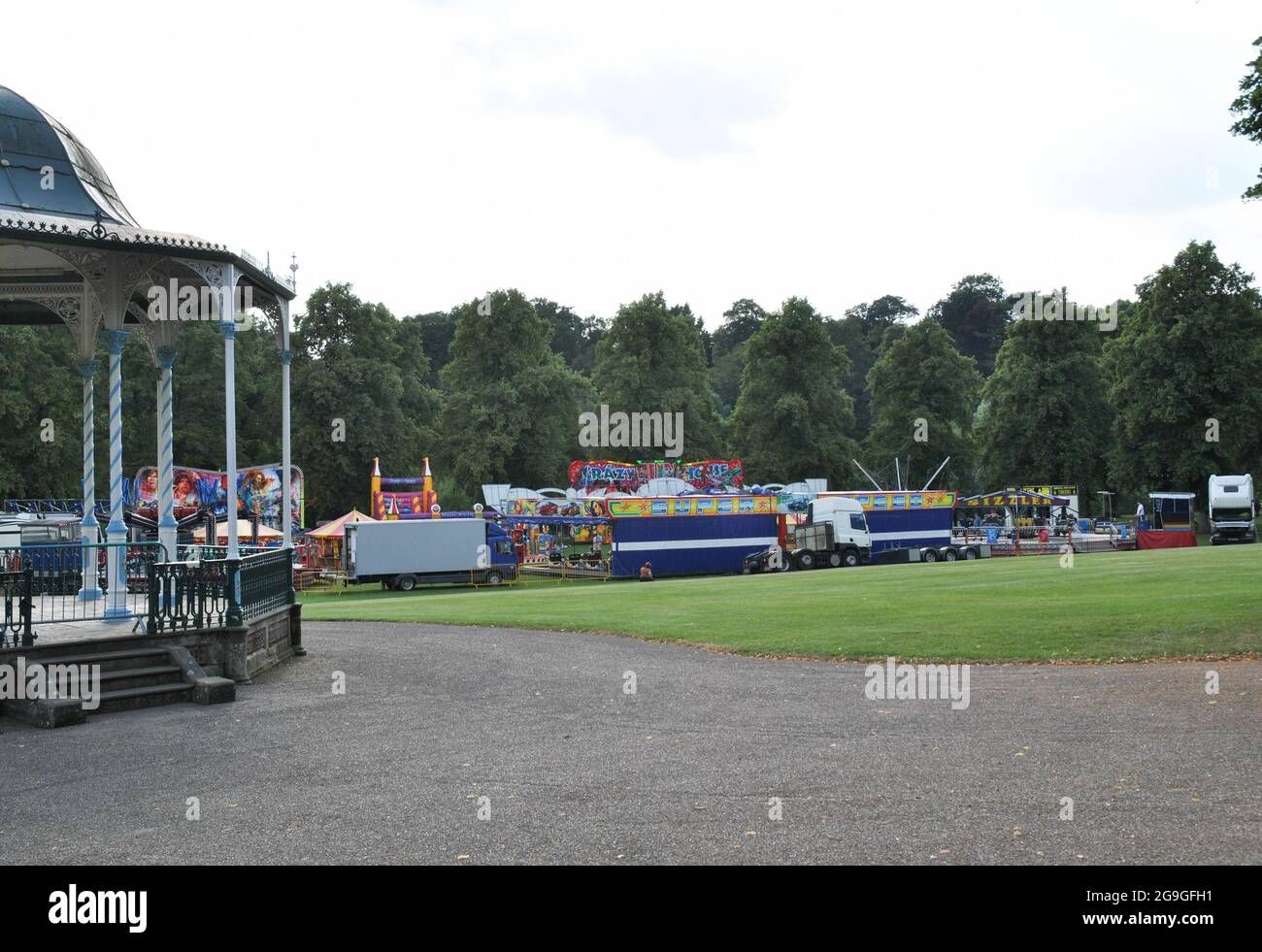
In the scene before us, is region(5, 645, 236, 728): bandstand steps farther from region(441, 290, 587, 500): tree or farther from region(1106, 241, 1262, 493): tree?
region(1106, 241, 1262, 493): tree

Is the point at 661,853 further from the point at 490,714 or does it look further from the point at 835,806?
the point at 490,714

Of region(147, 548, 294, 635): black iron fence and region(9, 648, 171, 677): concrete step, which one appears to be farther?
region(147, 548, 294, 635): black iron fence


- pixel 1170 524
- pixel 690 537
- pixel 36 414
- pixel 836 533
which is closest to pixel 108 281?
pixel 690 537

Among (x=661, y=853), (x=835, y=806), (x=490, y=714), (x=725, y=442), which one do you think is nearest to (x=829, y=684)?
(x=490, y=714)

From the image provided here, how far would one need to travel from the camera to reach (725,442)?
72062 mm

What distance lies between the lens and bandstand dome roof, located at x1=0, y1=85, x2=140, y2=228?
15.6 metres

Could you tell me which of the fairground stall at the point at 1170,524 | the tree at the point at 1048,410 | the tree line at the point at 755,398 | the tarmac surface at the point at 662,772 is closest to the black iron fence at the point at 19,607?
the tarmac surface at the point at 662,772

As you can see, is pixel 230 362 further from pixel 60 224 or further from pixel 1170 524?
pixel 1170 524

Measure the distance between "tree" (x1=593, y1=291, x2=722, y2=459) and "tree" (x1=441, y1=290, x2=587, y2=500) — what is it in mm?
2780

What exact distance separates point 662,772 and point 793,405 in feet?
190

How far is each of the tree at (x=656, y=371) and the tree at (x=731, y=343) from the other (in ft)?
114

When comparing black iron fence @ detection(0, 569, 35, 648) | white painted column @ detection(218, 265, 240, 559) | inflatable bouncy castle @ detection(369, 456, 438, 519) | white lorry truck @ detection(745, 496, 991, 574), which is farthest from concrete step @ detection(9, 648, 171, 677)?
inflatable bouncy castle @ detection(369, 456, 438, 519)

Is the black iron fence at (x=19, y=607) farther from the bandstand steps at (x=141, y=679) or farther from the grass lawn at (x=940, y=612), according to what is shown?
the grass lawn at (x=940, y=612)
